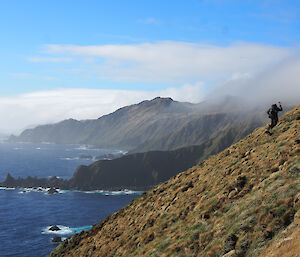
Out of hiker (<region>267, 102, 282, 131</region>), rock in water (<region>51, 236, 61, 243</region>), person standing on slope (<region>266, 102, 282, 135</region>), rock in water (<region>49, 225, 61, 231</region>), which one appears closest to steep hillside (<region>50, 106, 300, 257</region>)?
person standing on slope (<region>266, 102, 282, 135</region>)

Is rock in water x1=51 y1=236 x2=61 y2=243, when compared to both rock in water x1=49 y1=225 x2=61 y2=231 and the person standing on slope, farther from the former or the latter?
the person standing on slope

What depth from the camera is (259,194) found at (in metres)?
32.8

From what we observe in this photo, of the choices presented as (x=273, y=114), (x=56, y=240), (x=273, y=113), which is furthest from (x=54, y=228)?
(x=273, y=113)

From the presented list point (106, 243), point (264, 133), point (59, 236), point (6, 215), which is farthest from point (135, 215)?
point (6, 215)

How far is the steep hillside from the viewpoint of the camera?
90.1 ft

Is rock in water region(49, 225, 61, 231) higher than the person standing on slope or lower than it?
lower

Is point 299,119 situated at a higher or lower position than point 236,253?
higher

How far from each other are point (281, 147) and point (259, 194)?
10.1m

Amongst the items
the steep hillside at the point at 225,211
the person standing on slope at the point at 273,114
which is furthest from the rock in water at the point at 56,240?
the person standing on slope at the point at 273,114

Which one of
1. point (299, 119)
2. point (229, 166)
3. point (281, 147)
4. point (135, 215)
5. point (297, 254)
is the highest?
point (299, 119)

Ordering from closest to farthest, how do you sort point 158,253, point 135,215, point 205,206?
1. point 158,253
2. point 205,206
3. point 135,215

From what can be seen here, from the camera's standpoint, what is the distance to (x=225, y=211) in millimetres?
35250

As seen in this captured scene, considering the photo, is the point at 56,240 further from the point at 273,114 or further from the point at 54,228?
the point at 273,114

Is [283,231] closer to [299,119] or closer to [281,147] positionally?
[281,147]
